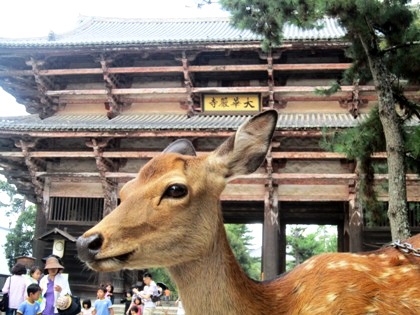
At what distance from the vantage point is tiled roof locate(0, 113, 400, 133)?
1216cm

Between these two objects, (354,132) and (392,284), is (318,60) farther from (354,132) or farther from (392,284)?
(392,284)

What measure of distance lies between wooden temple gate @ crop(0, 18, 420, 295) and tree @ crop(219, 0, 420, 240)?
410 cm

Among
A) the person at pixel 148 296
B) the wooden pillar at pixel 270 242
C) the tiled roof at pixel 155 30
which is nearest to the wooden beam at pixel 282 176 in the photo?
the wooden pillar at pixel 270 242

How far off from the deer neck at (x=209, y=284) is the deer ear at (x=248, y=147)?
15.6 inches

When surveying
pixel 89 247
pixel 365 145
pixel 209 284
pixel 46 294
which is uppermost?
pixel 365 145

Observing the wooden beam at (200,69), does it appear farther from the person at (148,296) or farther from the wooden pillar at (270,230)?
the person at (148,296)

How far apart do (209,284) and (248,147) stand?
0.68m

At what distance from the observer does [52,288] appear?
265 inches

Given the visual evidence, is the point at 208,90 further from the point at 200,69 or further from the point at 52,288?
the point at 52,288

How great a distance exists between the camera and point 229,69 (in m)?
13.7

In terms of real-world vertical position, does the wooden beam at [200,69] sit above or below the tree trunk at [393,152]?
above

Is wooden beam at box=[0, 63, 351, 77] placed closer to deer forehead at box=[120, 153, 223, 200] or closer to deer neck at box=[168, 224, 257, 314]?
deer forehead at box=[120, 153, 223, 200]

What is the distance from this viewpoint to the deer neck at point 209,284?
219 cm

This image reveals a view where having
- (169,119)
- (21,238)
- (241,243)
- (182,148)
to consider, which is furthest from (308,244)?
(182,148)
